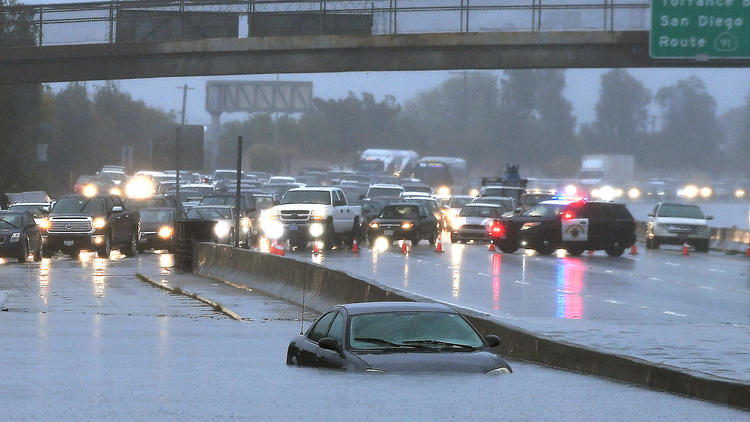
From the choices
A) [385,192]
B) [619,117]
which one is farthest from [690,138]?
[385,192]

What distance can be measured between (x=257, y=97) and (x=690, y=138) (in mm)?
46818

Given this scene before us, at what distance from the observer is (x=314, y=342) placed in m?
14.0

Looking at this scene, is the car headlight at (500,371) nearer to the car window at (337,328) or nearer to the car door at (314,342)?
the car window at (337,328)

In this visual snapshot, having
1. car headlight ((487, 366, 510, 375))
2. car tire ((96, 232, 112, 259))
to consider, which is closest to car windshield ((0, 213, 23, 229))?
car tire ((96, 232, 112, 259))

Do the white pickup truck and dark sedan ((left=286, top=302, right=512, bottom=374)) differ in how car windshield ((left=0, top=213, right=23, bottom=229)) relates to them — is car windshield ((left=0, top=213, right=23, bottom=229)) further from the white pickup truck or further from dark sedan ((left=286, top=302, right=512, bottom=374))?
dark sedan ((left=286, top=302, right=512, bottom=374))

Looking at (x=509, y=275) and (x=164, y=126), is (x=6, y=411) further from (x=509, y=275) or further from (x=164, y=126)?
(x=164, y=126)

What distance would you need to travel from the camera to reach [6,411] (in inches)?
433

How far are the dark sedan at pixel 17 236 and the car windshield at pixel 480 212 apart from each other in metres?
18.0

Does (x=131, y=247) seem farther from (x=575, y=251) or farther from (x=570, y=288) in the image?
(x=570, y=288)

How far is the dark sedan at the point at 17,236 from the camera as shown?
39.0 metres

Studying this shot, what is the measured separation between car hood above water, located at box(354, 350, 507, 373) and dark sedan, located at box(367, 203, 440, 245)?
3717cm

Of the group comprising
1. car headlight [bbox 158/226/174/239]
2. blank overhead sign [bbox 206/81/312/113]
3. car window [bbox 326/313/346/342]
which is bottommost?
car headlight [bbox 158/226/174/239]

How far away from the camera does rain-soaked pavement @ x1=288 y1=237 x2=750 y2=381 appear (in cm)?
1727

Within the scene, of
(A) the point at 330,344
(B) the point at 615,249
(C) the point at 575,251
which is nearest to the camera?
(A) the point at 330,344
